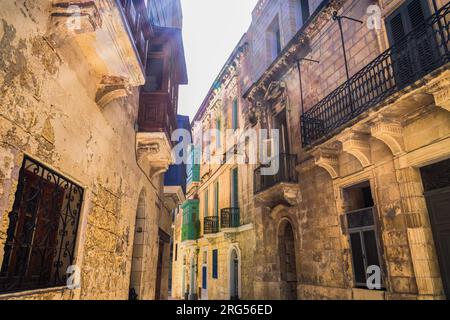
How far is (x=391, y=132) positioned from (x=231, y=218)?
34.6 ft

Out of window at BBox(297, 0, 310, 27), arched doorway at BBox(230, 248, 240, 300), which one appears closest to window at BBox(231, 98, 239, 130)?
window at BBox(297, 0, 310, 27)

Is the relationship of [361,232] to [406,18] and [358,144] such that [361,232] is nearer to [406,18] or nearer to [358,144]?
[358,144]

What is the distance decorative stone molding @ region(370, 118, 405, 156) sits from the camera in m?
5.93

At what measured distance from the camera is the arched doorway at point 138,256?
273 inches

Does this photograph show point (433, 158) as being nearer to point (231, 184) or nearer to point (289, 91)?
point (289, 91)

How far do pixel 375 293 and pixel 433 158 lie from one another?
3037 millimetres

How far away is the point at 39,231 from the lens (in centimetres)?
311

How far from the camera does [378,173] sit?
21.4 ft

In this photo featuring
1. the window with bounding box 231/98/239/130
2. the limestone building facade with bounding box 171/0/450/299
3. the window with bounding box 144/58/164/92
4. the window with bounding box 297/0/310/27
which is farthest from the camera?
the window with bounding box 231/98/239/130

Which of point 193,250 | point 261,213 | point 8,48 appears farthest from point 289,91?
point 193,250

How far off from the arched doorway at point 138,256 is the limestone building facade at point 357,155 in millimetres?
4432

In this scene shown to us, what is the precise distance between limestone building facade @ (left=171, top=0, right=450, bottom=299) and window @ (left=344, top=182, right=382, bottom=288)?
24 millimetres

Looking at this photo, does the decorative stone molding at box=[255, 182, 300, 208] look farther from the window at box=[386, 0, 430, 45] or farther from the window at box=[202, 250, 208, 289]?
the window at box=[202, 250, 208, 289]

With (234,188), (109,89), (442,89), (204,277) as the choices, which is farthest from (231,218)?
(109,89)
